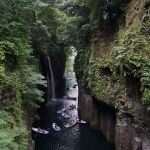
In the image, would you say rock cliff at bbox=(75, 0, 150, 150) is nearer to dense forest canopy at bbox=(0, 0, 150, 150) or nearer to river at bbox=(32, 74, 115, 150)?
dense forest canopy at bbox=(0, 0, 150, 150)

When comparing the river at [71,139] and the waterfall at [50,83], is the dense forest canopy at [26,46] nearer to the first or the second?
the river at [71,139]

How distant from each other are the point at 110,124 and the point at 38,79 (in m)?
7.85

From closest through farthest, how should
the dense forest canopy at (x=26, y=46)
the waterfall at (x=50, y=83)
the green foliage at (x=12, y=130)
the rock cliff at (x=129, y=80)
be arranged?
the green foliage at (x=12, y=130) < the dense forest canopy at (x=26, y=46) < the rock cliff at (x=129, y=80) < the waterfall at (x=50, y=83)

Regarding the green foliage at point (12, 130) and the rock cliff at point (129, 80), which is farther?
the rock cliff at point (129, 80)

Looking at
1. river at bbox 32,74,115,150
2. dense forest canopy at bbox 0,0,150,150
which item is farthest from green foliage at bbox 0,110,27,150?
river at bbox 32,74,115,150

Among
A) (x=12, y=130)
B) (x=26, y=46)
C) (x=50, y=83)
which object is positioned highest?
(x=26, y=46)

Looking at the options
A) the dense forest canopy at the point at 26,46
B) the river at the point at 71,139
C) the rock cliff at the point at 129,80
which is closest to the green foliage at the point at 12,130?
the dense forest canopy at the point at 26,46

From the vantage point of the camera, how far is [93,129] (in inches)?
782

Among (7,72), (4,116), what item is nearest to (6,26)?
(7,72)

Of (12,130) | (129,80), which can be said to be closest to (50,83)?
(129,80)

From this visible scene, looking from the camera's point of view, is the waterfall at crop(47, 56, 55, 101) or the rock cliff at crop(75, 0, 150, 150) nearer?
the rock cliff at crop(75, 0, 150, 150)

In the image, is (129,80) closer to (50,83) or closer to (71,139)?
(71,139)

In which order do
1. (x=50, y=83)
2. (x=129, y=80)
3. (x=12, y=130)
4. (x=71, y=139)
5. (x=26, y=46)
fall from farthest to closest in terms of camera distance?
(x=50, y=83) → (x=71, y=139) → (x=129, y=80) → (x=26, y=46) → (x=12, y=130)

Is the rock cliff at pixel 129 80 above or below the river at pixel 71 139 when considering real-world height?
above
